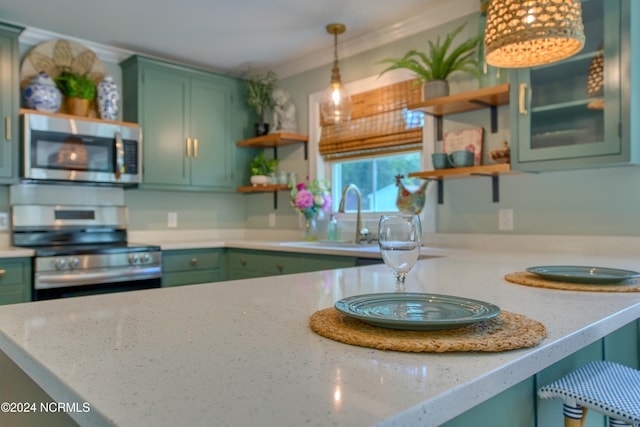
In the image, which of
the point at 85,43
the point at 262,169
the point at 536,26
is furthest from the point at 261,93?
the point at 536,26

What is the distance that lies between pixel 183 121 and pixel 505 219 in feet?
8.07

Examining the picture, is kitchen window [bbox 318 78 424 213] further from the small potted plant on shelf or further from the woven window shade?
the small potted plant on shelf

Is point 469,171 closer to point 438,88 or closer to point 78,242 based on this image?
point 438,88

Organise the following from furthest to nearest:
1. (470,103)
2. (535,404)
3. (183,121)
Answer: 1. (183,121)
2. (470,103)
3. (535,404)

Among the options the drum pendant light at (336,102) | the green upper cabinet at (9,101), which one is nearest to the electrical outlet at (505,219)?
the drum pendant light at (336,102)

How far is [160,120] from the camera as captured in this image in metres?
3.55

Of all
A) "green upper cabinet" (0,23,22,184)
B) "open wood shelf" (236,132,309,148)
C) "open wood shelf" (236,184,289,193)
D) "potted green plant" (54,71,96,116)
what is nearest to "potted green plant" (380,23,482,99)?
"open wood shelf" (236,132,309,148)

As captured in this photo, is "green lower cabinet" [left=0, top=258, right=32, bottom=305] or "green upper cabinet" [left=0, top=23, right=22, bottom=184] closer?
"green lower cabinet" [left=0, top=258, right=32, bottom=305]

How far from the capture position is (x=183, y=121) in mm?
3684

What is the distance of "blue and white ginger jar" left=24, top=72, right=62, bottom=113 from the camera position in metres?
3.02

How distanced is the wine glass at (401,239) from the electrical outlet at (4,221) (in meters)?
3.04

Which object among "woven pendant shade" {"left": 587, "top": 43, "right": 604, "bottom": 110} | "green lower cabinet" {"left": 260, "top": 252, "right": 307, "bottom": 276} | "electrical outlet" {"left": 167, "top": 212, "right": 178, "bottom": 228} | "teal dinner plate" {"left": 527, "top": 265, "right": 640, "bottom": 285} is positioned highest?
"woven pendant shade" {"left": 587, "top": 43, "right": 604, "bottom": 110}

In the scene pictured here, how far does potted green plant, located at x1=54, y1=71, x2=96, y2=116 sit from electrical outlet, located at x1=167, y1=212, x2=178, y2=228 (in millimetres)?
1006

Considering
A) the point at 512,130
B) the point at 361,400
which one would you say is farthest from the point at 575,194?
the point at 361,400
